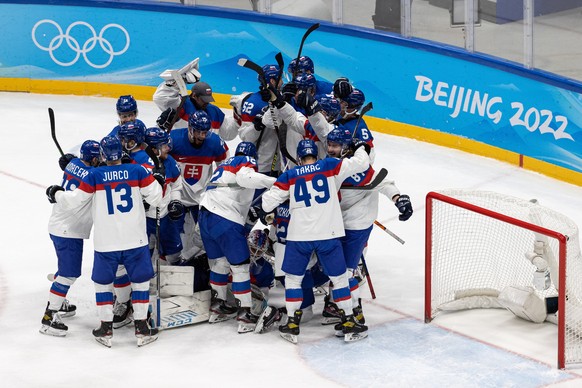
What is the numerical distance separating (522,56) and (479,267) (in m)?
3.24

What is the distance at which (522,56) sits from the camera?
1034 centimetres

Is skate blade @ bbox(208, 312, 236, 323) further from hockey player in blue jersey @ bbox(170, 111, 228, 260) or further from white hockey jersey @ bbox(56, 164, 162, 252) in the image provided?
white hockey jersey @ bbox(56, 164, 162, 252)

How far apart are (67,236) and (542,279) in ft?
9.41

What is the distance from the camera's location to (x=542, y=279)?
22.9ft

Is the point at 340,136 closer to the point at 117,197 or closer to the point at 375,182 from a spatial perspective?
the point at 375,182

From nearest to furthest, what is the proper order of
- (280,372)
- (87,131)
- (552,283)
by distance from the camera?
(280,372), (552,283), (87,131)

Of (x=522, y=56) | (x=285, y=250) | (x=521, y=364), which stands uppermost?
(x=522, y=56)

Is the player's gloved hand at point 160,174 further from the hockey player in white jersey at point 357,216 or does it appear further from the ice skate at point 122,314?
the hockey player in white jersey at point 357,216

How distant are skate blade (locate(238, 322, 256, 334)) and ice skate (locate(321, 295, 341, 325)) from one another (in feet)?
1.54

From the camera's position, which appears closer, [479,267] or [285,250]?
[285,250]

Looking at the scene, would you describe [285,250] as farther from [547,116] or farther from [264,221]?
[547,116]

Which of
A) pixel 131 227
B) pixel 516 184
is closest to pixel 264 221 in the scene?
pixel 131 227

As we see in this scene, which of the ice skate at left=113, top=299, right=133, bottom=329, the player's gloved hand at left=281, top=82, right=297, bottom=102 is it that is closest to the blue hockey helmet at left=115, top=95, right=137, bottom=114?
the player's gloved hand at left=281, top=82, right=297, bottom=102

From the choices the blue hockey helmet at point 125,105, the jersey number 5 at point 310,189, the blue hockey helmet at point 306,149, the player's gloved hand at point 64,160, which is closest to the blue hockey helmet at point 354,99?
the blue hockey helmet at point 306,149
